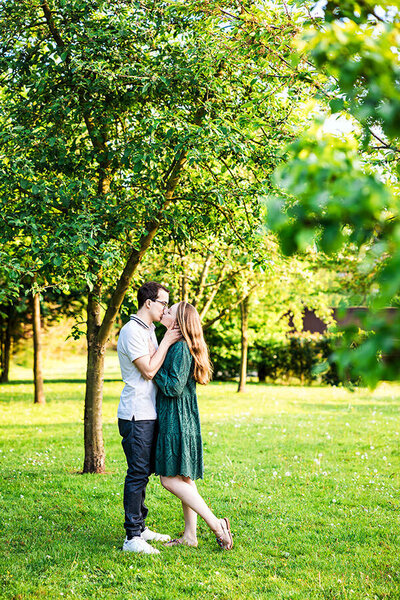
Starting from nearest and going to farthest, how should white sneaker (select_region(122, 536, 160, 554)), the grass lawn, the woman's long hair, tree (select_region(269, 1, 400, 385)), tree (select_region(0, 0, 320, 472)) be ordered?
tree (select_region(269, 1, 400, 385)) < the grass lawn < white sneaker (select_region(122, 536, 160, 554)) < the woman's long hair < tree (select_region(0, 0, 320, 472))

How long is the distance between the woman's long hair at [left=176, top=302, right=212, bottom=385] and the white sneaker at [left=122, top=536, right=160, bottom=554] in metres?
1.45

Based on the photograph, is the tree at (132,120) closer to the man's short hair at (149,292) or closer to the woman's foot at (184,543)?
the man's short hair at (149,292)

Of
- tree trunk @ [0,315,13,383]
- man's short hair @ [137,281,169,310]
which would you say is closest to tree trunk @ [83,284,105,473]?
man's short hair @ [137,281,169,310]

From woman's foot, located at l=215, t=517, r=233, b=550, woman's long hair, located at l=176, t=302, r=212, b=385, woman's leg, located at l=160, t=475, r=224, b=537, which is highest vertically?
woman's long hair, located at l=176, t=302, r=212, b=385

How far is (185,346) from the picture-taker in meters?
4.87

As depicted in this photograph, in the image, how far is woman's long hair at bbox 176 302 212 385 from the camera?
4.88 meters

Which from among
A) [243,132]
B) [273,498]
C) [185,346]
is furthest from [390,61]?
[273,498]

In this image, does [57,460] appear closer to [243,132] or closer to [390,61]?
[243,132]

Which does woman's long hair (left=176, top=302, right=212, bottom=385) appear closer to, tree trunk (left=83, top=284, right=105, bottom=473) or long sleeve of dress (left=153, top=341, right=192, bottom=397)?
long sleeve of dress (left=153, top=341, right=192, bottom=397)

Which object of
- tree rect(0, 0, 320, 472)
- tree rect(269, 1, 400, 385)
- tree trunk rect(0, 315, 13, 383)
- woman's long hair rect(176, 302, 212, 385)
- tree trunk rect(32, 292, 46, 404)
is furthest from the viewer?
tree trunk rect(0, 315, 13, 383)

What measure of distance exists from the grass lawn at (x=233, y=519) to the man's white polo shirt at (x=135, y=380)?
1.20 metres

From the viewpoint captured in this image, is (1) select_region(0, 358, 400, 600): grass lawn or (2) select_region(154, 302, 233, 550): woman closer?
(1) select_region(0, 358, 400, 600): grass lawn

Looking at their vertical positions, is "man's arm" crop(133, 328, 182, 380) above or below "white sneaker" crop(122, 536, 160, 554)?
above

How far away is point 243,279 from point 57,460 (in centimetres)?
810
